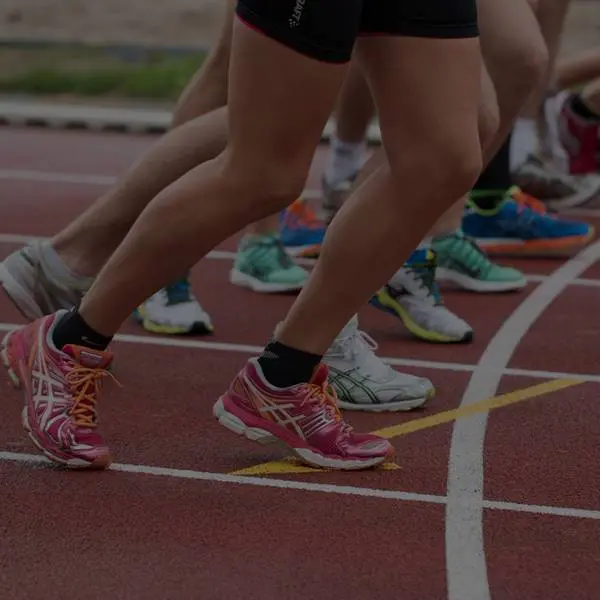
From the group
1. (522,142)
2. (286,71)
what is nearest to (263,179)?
(286,71)

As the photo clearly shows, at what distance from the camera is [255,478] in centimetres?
399

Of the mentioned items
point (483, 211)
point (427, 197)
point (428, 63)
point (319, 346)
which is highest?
point (428, 63)

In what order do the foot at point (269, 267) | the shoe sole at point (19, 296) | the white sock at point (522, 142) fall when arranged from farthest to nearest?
the white sock at point (522, 142), the foot at point (269, 267), the shoe sole at point (19, 296)

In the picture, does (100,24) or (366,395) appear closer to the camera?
(366,395)

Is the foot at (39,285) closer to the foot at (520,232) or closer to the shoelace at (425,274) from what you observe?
the shoelace at (425,274)

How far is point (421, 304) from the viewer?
5469 mm

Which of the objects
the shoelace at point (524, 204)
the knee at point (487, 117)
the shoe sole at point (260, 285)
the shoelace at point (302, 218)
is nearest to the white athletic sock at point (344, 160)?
the shoelace at point (302, 218)

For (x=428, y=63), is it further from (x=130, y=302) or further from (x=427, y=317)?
(x=427, y=317)

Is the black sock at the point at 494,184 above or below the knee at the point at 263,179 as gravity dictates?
below

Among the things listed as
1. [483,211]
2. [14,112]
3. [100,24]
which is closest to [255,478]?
[483,211]

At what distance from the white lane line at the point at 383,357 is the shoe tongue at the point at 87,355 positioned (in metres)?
1.37

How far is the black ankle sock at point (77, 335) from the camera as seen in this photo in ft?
12.9

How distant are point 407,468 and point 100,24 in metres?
12.8

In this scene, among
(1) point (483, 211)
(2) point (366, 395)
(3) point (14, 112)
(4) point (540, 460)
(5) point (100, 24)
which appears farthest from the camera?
(5) point (100, 24)
